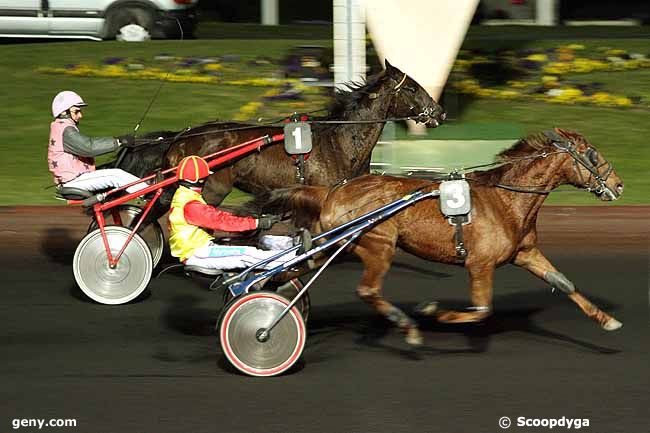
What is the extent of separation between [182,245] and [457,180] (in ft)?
5.92

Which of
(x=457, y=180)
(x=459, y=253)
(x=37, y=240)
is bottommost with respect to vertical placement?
(x=37, y=240)

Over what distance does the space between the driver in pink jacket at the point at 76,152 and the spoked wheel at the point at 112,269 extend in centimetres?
41

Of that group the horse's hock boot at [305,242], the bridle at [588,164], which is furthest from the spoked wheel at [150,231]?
the bridle at [588,164]

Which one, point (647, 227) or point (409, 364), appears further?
point (647, 227)

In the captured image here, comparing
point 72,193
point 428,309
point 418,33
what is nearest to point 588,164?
point 428,309

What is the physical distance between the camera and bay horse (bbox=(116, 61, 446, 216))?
32.8 ft

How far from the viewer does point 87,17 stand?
20.3 metres

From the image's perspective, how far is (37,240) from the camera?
11.9 m

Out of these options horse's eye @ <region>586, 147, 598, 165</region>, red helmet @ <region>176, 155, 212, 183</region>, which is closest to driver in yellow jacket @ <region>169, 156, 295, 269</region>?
red helmet @ <region>176, 155, 212, 183</region>

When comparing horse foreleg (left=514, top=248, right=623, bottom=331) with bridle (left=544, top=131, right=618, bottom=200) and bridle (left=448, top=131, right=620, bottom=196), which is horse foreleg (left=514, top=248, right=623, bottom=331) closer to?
bridle (left=448, top=131, right=620, bottom=196)

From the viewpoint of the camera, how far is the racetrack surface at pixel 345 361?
6695mm

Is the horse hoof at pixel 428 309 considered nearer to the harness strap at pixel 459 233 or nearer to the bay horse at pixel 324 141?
the harness strap at pixel 459 233

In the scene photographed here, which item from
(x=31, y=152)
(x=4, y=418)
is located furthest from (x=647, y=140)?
(x=4, y=418)

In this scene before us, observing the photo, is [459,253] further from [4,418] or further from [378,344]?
[4,418]
